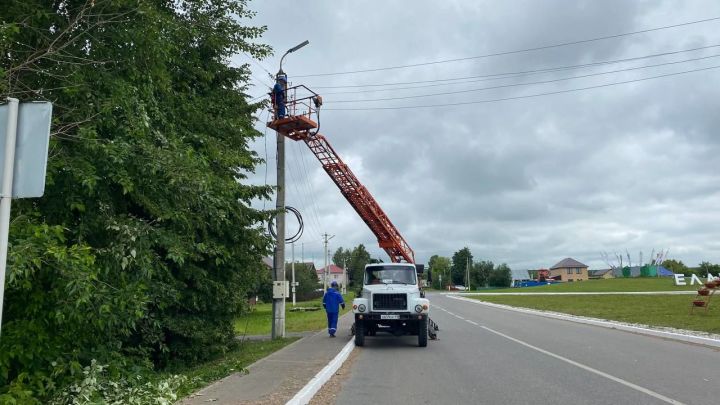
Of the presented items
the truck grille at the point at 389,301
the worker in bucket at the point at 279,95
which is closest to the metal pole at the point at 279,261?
the worker in bucket at the point at 279,95

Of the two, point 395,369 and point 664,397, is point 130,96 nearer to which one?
point 395,369

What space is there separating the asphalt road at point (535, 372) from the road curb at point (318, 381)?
36 cm

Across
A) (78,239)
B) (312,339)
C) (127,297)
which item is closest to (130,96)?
(78,239)

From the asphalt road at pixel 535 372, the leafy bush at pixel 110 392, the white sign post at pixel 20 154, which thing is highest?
the white sign post at pixel 20 154

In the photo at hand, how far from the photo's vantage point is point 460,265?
498 ft

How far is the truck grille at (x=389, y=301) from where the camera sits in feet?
49.6

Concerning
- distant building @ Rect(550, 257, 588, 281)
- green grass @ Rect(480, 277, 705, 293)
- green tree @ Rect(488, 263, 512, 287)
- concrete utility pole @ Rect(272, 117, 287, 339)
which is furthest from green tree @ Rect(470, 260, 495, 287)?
concrete utility pole @ Rect(272, 117, 287, 339)

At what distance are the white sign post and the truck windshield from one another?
1256 centimetres

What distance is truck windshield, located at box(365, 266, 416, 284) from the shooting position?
16.3 meters

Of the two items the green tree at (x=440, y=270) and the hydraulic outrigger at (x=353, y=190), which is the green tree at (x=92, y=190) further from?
the green tree at (x=440, y=270)

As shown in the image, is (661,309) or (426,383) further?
(661,309)

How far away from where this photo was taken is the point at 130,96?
838 centimetres

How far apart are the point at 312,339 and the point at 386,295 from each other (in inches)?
121

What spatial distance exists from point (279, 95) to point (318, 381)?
12.9m
